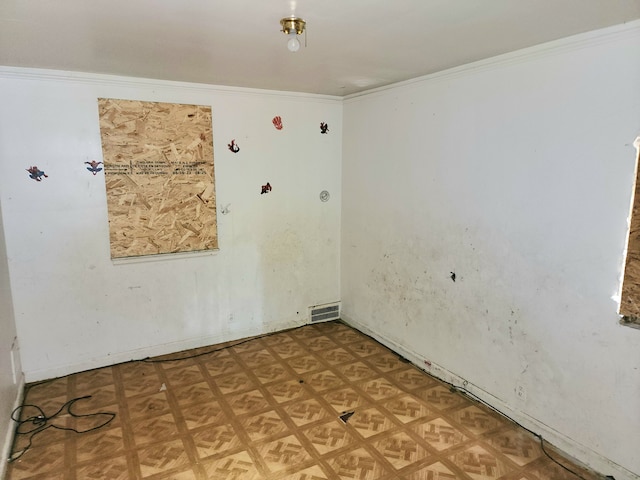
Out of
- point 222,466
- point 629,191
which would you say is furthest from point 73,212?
point 629,191

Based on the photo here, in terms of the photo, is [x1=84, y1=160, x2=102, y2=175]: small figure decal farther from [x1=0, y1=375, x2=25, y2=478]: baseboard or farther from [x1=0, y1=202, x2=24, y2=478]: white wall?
[x1=0, y1=375, x2=25, y2=478]: baseboard

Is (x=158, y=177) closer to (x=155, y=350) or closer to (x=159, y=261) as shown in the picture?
(x=159, y=261)

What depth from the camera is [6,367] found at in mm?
2641

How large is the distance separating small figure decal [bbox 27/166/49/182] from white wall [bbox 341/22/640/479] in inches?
109

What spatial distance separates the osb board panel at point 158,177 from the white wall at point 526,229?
1644 mm

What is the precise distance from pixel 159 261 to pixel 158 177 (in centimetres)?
74

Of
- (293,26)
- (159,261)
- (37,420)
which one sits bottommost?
(37,420)


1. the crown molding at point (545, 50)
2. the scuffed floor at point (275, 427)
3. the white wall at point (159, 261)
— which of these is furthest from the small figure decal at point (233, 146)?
the scuffed floor at point (275, 427)

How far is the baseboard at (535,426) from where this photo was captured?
2184mm

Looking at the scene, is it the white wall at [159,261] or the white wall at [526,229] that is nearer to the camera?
the white wall at [526,229]

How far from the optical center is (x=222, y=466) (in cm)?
227

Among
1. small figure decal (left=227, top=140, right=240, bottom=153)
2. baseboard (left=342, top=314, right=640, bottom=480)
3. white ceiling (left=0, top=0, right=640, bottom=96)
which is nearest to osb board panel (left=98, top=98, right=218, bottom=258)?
small figure decal (left=227, top=140, right=240, bottom=153)

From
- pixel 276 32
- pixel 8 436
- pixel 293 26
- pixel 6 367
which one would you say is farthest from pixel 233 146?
pixel 8 436

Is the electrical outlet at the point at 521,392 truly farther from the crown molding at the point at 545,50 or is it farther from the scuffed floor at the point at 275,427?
the crown molding at the point at 545,50
